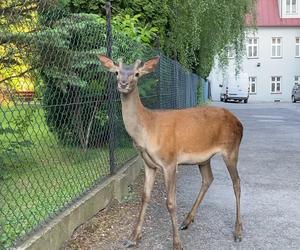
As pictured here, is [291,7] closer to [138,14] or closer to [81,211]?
[138,14]

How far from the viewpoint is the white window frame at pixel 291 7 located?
183 feet

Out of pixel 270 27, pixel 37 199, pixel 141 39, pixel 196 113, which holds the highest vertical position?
pixel 270 27

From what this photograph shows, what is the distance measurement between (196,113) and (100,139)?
6.09ft

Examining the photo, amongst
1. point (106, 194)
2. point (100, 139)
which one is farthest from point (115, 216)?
point (100, 139)

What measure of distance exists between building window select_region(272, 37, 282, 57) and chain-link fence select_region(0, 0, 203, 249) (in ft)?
168

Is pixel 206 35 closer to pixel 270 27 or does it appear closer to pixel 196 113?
pixel 196 113

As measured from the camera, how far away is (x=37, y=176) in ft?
18.3

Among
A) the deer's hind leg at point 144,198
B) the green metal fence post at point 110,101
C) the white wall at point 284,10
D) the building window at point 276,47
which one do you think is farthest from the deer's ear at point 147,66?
the white wall at point 284,10

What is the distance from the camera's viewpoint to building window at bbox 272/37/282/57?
2218 inches

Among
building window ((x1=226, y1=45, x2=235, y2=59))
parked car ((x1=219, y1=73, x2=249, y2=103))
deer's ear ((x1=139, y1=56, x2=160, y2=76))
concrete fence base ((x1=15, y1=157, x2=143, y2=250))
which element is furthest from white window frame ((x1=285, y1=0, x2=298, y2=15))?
deer's ear ((x1=139, y1=56, x2=160, y2=76))

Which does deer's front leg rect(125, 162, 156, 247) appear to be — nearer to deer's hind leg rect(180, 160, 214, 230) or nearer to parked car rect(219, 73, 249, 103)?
deer's hind leg rect(180, 160, 214, 230)

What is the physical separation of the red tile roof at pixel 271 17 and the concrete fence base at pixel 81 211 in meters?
50.7

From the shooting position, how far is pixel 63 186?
5758 millimetres

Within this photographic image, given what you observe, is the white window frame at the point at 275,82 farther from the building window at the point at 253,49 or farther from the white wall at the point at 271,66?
the building window at the point at 253,49
